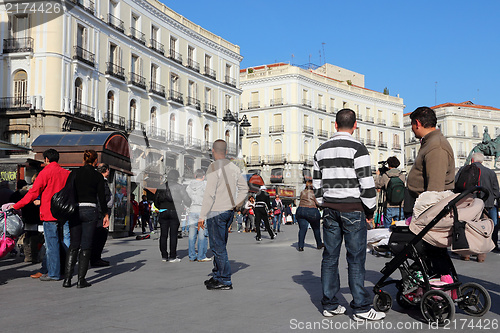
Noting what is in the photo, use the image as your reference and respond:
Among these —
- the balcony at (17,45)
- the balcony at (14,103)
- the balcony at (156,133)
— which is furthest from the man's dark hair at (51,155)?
the balcony at (156,133)

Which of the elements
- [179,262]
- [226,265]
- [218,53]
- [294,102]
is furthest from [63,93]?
[294,102]

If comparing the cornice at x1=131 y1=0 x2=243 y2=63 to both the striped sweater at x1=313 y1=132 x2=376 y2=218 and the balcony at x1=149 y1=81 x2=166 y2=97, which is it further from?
the striped sweater at x1=313 y1=132 x2=376 y2=218

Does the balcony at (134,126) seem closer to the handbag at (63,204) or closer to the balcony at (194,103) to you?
the balcony at (194,103)

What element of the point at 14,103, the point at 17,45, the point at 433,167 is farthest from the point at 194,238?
the point at 17,45

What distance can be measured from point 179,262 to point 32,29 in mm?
26987

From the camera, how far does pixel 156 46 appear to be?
43156 millimetres

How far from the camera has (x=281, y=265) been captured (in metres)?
9.80

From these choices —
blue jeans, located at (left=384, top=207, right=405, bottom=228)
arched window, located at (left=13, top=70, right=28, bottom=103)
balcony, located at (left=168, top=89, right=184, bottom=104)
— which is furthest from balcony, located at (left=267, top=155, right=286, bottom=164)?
blue jeans, located at (left=384, top=207, right=405, bottom=228)

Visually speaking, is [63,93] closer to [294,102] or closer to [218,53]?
[218,53]

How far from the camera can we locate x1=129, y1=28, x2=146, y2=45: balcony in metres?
40.2

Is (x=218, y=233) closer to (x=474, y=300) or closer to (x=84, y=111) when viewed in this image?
(x=474, y=300)

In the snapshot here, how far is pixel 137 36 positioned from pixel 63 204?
117ft

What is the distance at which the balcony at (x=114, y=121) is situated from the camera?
36591mm

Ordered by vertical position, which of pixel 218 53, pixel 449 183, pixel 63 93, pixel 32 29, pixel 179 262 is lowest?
pixel 179 262
